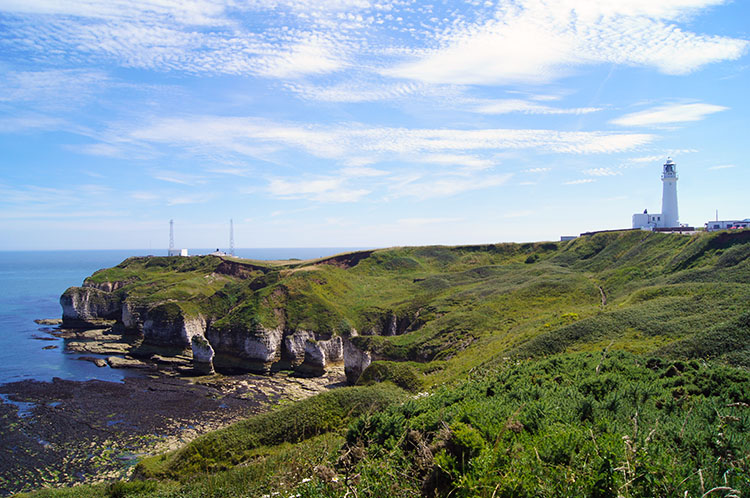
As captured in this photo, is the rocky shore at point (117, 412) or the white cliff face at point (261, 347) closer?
the rocky shore at point (117, 412)

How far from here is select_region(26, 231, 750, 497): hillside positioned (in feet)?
23.5

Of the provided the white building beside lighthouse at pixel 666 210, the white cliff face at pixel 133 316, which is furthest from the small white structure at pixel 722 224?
the white cliff face at pixel 133 316

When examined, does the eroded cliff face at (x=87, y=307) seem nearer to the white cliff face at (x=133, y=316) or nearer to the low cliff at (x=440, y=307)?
the low cliff at (x=440, y=307)

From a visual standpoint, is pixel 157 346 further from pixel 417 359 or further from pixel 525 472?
pixel 525 472

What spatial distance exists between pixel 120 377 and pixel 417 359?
123 ft

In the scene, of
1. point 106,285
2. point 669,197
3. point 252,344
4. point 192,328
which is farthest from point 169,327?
point 669,197

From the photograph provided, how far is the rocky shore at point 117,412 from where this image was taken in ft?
96.4

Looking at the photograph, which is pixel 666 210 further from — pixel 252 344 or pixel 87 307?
pixel 87 307

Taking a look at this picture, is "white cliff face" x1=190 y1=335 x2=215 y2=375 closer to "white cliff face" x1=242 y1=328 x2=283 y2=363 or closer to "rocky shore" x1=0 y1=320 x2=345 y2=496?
"rocky shore" x1=0 y1=320 x2=345 y2=496

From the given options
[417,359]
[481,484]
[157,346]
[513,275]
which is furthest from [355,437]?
[513,275]

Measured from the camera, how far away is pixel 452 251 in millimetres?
106562

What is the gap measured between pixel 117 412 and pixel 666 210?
9135 cm

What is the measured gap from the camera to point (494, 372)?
67.2 ft

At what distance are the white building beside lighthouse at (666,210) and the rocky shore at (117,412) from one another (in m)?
66.0
